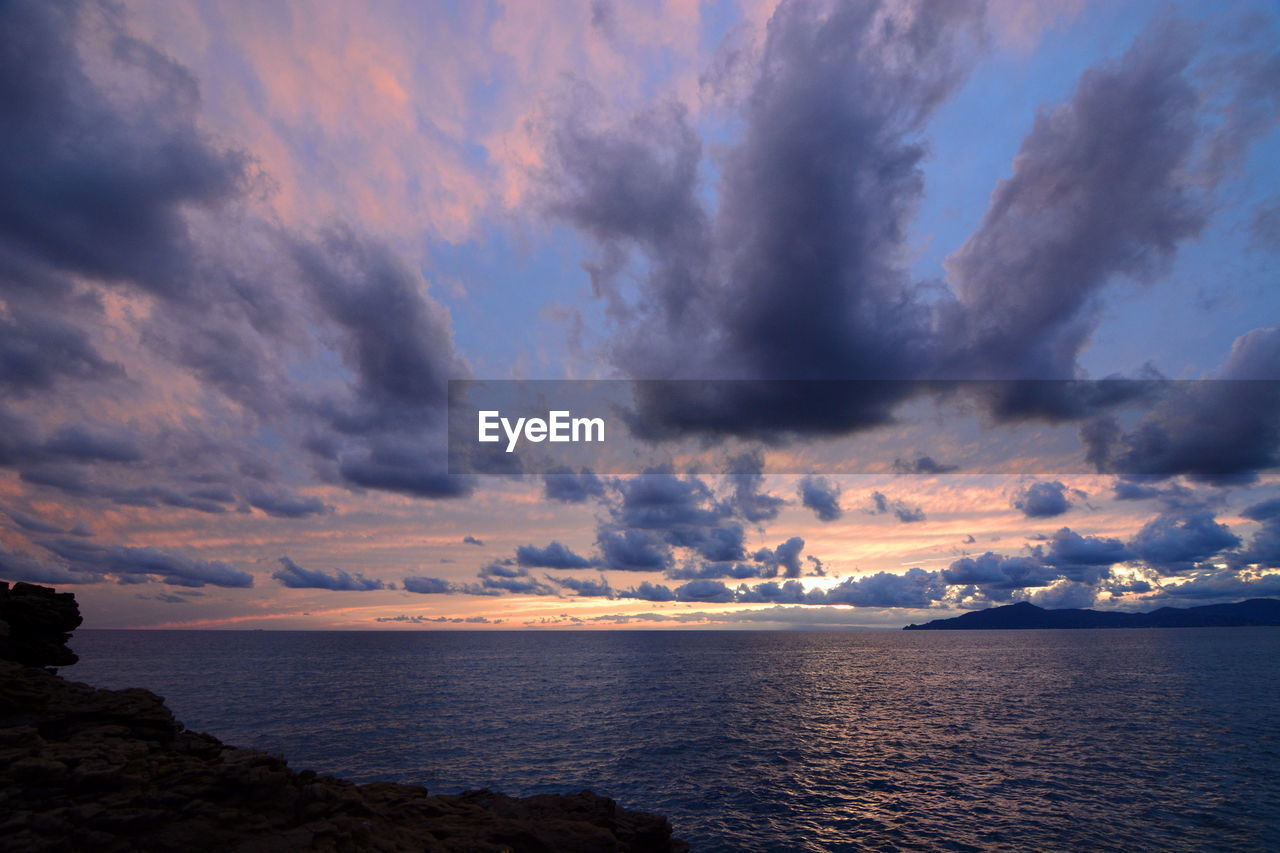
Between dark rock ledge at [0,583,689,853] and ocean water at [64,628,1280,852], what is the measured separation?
37.7ft

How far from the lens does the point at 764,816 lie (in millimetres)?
38344

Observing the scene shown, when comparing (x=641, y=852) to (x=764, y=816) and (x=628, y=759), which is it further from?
(x=628, y=759)

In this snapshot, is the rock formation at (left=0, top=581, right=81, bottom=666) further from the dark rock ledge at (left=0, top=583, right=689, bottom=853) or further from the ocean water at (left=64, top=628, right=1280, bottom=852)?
the ocean water at (left=64, top=628, right=1280, bottom=852)

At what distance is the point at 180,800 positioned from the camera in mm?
21531

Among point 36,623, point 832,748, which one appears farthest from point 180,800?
point 832,748

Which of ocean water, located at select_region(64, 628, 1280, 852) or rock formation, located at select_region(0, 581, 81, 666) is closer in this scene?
rock formation, located at select_region(0, 581, 81, 666)

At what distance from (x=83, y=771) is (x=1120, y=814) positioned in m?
57.8

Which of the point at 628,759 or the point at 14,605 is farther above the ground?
the point at 14,605

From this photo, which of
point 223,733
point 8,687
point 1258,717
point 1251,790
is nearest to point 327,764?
point 223,733

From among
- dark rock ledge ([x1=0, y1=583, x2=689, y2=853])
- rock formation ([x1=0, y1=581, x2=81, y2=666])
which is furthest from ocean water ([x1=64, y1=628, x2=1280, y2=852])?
rock formation ([x1=0, y1=581, x2=81, y2=666])

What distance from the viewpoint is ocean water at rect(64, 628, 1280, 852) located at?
37094mm

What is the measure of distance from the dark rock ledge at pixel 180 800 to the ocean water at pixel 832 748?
11.5 m

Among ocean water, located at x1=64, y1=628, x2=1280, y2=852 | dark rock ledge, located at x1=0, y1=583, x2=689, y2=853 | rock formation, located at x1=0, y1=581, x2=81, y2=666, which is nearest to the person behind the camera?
dark rock ledge, located at x1=0, y1=583, x2=689, y2=853

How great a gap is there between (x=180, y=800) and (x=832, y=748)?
180ft
